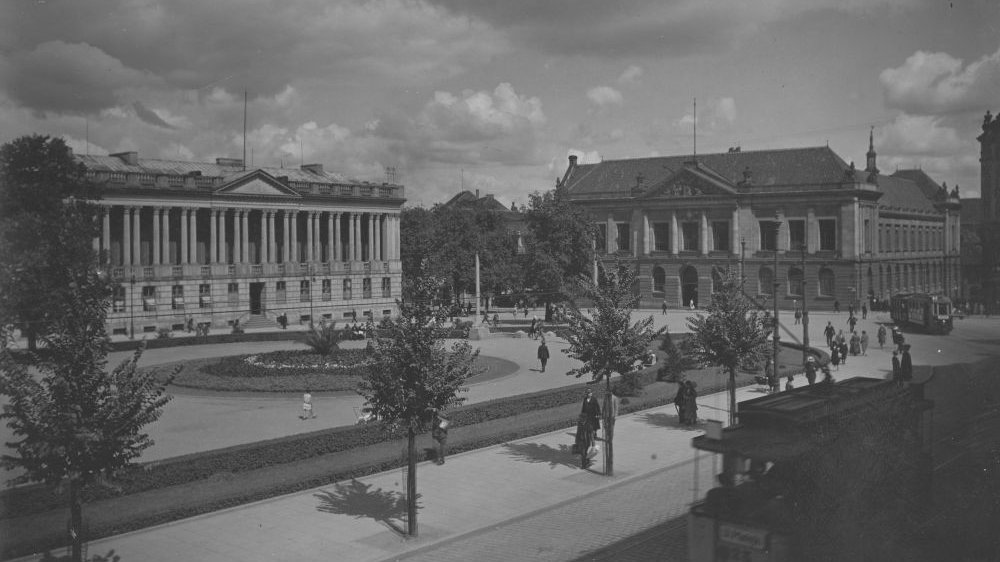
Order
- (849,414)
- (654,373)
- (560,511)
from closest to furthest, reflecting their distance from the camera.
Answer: (849,414) < (560,511) < (654,373)

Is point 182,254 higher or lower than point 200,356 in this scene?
higher

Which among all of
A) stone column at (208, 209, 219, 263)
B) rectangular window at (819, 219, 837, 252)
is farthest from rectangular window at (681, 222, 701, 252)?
stone column at (208, 209, 219, 263)

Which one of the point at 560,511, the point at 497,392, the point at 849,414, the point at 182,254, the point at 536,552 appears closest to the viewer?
the point at 849,414

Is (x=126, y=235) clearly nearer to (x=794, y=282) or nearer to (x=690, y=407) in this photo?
(x=690, y=407)

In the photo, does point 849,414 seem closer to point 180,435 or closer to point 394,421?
point 394,421

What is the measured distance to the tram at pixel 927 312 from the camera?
52.3 m

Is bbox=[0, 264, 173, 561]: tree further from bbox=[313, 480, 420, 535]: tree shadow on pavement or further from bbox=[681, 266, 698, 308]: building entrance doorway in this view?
bbox=[681, 266, 698, 308]: building entrance doorway

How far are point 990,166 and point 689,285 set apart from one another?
76091mm

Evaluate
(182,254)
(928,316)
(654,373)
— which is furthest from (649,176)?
(654,373)

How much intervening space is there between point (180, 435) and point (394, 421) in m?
12.5

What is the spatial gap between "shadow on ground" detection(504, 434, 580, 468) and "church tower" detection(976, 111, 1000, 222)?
12206 mm

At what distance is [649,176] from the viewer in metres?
98.6

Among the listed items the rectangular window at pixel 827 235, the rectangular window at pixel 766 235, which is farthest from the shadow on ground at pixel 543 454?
the rectangular window at pixel 766 235

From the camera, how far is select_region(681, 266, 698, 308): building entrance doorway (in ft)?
303
